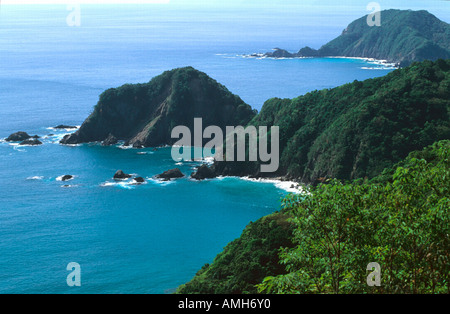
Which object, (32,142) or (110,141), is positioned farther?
(110,141)

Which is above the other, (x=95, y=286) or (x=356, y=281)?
(x=356, y=281)

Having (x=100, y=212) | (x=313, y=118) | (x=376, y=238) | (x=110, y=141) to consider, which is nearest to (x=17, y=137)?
(x=110, y=141)

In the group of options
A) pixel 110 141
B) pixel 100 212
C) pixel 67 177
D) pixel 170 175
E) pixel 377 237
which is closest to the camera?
pixel 377 237

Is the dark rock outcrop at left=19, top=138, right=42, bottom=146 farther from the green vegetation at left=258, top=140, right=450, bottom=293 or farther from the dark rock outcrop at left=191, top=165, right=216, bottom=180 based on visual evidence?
the green vegetation at left=258, top=140, right=450, bottom=293

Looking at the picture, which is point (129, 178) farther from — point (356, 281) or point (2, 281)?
point (356, 281)

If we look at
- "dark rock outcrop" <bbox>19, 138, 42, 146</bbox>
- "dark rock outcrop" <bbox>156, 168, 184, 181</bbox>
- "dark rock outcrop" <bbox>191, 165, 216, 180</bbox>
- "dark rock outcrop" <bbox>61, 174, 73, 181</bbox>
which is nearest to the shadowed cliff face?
"dark rock outcrop" <bbox>19, 138, 42, 146</bbox>

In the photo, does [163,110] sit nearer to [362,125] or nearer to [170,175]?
[170,175]

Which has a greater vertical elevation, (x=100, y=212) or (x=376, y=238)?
(x=376, y=238)
